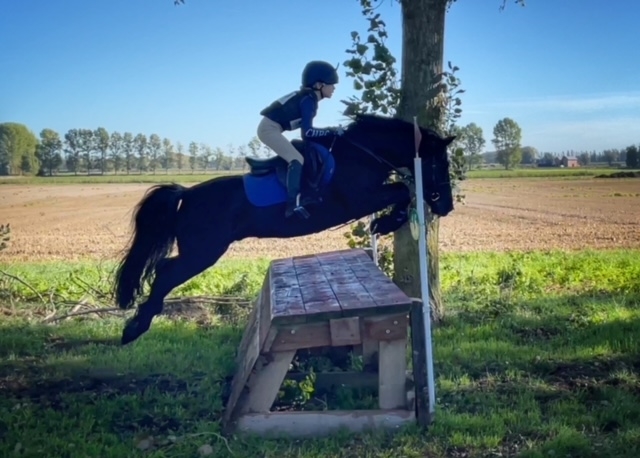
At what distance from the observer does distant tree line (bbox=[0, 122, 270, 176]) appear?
7.74 m

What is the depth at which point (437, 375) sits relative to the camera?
14.5 feet

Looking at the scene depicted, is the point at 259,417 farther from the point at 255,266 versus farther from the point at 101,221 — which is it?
the point at 101,221

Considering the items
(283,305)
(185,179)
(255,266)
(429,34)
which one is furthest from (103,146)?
(283,305)

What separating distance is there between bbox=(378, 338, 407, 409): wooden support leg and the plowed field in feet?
18.0

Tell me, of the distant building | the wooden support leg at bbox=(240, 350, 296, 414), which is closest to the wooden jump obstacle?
the wooden support leg at bbox=(240, 350, 296, 414)

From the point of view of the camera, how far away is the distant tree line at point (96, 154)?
25.4 ft

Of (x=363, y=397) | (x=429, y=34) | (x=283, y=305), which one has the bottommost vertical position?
(x=363, y=397)

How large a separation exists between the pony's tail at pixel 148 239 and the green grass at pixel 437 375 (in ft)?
2.17

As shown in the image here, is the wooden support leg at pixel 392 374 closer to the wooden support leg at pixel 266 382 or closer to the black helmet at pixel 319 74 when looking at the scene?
the wooden support leg at pixel 266 382

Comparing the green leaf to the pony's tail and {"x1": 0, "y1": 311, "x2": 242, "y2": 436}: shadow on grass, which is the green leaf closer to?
the pony's tail

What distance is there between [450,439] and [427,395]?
28 cm

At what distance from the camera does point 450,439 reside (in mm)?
3426

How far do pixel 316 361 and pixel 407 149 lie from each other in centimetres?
166

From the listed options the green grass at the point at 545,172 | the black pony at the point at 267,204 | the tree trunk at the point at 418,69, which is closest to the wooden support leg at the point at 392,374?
the black pony at the point at 267,204
